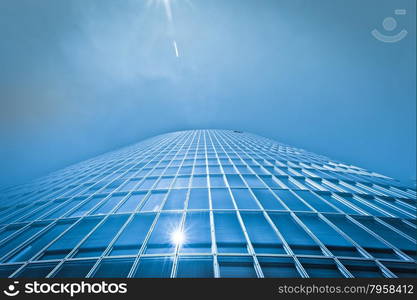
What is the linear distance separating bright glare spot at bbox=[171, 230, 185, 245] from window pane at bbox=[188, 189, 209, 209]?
1.93 meters

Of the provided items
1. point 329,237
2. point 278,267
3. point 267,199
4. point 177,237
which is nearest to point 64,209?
point 177,237

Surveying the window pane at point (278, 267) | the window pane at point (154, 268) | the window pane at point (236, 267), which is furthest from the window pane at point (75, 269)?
the window pane at point (278, 267)

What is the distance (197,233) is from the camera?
265 inches

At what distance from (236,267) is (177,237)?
2.52 m

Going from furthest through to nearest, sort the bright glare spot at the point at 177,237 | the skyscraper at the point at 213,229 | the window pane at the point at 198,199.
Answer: the window pane at the point at 198,199
the bright glare spot at the point at 177,237
the skyscraper at the point at 213,229

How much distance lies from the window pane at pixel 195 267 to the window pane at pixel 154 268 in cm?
36

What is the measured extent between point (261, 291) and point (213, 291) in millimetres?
1163

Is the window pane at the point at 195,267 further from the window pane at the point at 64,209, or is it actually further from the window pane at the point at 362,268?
the window pane at the point at 64,209

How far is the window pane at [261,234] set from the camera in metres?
5.98

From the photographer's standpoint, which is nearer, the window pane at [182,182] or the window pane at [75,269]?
the window pane at [75,269]

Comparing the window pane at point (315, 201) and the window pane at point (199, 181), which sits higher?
the window pane at point (199, 181)

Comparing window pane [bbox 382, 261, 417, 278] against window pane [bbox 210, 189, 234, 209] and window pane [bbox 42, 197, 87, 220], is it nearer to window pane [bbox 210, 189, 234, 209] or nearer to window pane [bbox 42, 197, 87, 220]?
window pane [bbox 210, 189, 234, 209]

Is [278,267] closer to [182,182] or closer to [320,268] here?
[320,268]

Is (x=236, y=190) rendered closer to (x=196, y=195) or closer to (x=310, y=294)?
(x=196, y=195)
